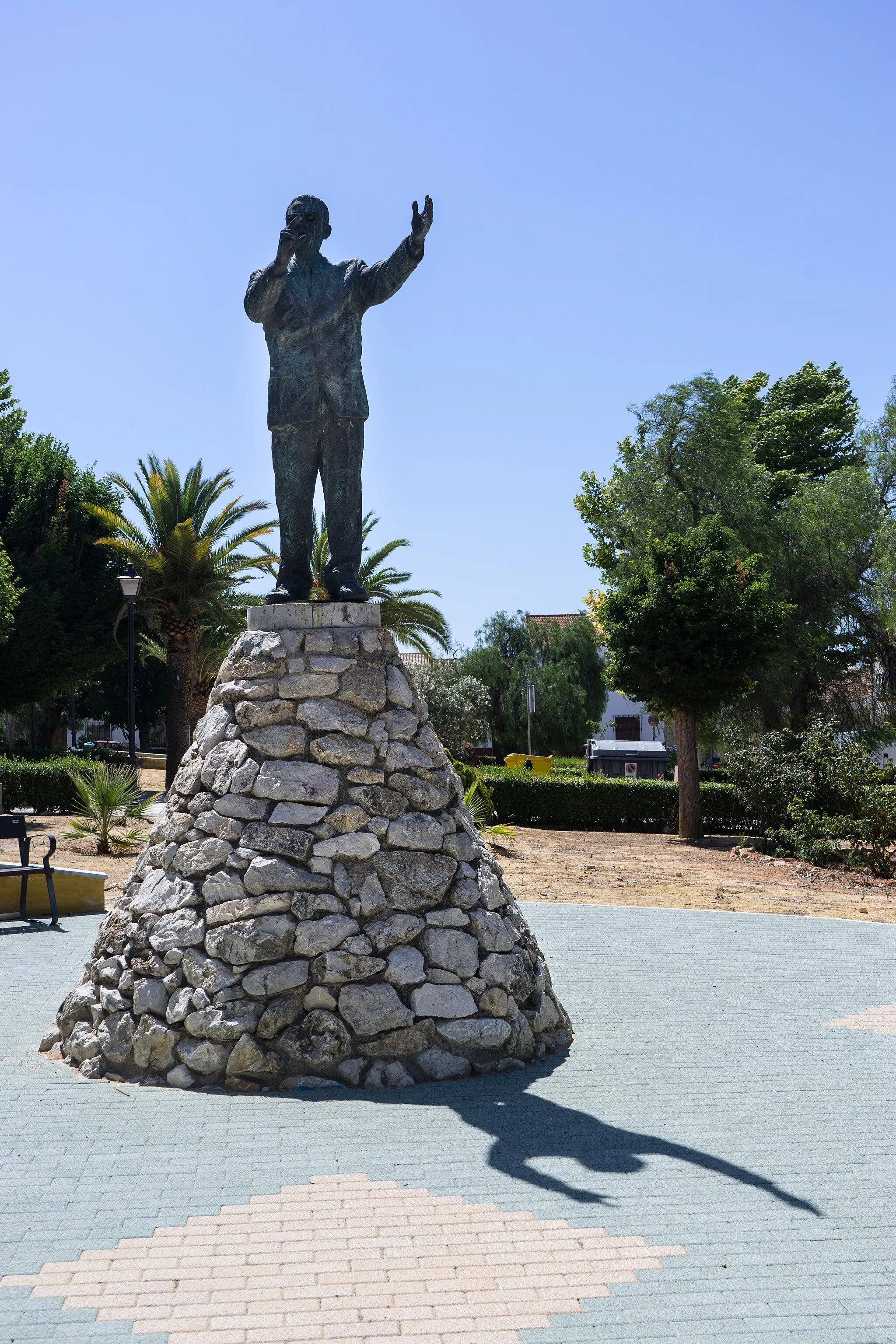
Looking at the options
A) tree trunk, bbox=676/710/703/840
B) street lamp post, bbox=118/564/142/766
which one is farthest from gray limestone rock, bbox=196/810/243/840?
street lamp post, bbox=118/564/142/766

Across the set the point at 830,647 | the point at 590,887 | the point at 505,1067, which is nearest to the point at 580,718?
the point at 830,647

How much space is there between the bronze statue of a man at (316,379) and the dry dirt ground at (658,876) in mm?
5053

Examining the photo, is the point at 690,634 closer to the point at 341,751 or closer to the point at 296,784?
the point at 341,751

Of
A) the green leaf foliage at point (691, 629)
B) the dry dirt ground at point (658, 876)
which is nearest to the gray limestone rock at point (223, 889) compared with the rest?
the dry dirt ground at point (658, 876)

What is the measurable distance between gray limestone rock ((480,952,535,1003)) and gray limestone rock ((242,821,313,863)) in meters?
1.02

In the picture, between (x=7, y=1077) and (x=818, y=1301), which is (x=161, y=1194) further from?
(x=818, y=1301)

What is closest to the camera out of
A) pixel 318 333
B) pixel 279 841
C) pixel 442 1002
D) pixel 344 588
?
pixel 442 1002

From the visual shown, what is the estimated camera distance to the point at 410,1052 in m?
5.04

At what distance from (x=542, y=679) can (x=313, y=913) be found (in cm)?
3649

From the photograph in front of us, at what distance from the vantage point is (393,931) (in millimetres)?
5102

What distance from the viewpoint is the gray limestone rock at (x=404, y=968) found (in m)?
5.05

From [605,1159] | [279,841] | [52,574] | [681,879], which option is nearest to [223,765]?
[279,841]

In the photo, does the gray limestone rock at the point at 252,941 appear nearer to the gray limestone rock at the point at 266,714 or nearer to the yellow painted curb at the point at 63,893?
the gray limestone rock at the point at 266,714

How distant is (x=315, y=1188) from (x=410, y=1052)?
1195 mm
